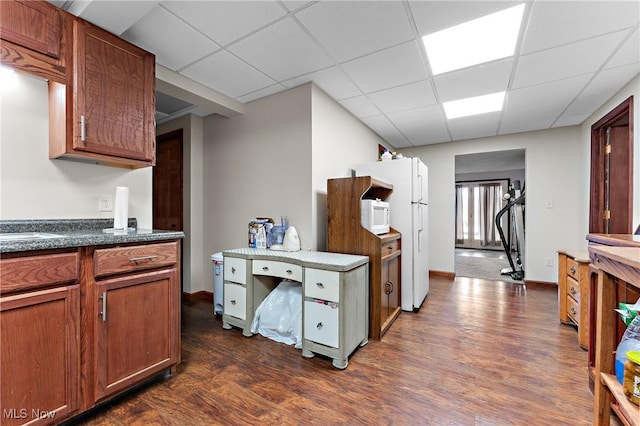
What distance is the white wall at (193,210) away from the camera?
330 centimetres

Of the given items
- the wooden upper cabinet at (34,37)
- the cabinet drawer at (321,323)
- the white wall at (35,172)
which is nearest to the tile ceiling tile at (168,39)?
the wooden upper cabinet at (34,37)

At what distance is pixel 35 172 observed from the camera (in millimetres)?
1597

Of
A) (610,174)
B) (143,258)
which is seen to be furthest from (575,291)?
(143,258)

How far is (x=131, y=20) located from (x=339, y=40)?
133 centimetres

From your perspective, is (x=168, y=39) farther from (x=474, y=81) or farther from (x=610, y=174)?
(x=610, y=174)

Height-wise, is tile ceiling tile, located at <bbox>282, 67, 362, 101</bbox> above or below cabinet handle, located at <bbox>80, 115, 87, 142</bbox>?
above

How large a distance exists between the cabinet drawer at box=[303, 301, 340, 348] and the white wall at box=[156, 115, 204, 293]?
6.20 feet

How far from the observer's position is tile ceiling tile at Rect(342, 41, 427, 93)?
210cm

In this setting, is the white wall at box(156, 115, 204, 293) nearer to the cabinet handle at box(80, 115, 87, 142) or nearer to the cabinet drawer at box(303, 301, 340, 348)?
the cabinet handle at box(80, 115, 87, 142)

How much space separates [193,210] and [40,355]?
2279 millimetres

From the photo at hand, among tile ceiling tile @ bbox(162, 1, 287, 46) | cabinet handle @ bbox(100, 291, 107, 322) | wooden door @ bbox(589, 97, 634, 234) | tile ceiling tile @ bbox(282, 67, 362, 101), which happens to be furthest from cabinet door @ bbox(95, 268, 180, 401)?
wooden door @ bbox(589, 97, 634, 234)

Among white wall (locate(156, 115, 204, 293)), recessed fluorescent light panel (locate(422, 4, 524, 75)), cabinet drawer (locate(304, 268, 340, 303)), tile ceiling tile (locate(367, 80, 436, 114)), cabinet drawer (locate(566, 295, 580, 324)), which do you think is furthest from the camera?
white wall (locate(156, 115, 204, 293))

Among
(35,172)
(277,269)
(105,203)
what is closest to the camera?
(35,172)

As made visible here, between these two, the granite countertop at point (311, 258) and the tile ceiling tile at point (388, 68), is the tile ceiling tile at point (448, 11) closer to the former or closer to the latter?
the tile ceiling tile at point (388, 68)
